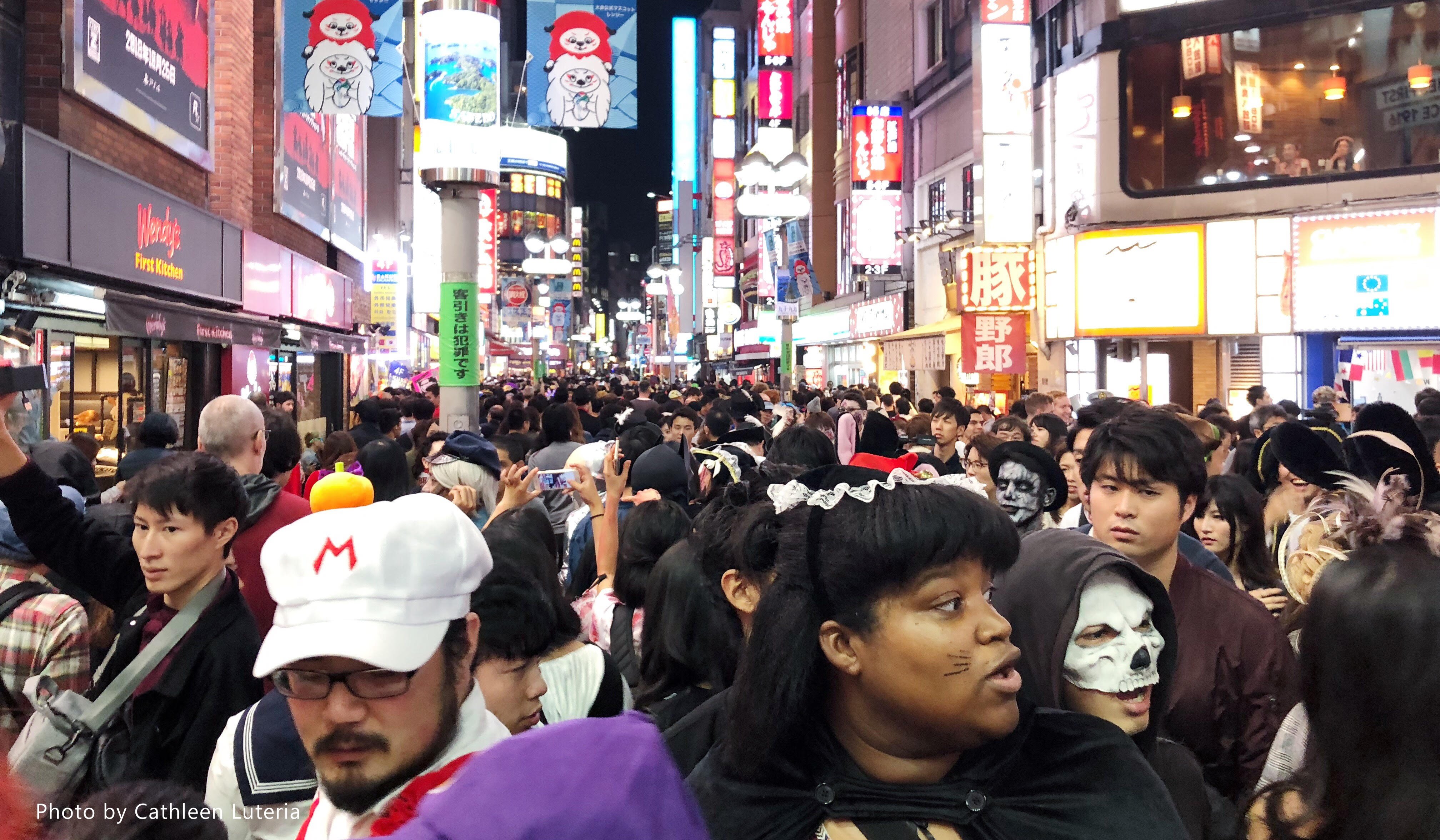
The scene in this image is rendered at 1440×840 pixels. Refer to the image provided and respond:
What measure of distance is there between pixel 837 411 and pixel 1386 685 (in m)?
14.0

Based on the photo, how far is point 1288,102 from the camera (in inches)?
825

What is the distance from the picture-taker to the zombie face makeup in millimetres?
2385

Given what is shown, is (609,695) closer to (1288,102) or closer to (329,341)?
(329,341)

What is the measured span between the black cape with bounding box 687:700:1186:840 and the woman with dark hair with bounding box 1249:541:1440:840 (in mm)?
255

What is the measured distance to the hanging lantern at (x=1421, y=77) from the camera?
19359 millimetres

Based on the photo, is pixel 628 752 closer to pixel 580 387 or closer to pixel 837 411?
pixel 837 411

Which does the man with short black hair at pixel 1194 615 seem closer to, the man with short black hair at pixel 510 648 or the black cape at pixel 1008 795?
the black cape at pixel 1008 795

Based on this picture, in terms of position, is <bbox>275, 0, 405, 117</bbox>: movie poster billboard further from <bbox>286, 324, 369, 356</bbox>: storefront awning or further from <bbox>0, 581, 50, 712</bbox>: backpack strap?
<bbox>0, 581, 50, 712</bbox>: backpack strap

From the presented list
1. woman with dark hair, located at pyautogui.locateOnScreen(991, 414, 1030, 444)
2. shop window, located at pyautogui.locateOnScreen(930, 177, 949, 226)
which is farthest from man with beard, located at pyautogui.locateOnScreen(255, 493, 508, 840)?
shop window, located at pyautogui.locateOnScreen(930, 177, 949, 226)

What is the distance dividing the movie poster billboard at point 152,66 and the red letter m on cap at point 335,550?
10.7 m

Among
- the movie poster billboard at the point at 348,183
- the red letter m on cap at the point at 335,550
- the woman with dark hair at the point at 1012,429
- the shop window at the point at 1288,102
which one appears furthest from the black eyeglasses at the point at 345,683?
the movie poster billboard at the point at 348,183

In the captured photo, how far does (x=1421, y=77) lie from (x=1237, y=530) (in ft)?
60.5

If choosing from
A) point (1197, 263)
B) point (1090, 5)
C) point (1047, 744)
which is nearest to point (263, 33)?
point (1090, 5)

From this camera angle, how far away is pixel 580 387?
66.4 ft
